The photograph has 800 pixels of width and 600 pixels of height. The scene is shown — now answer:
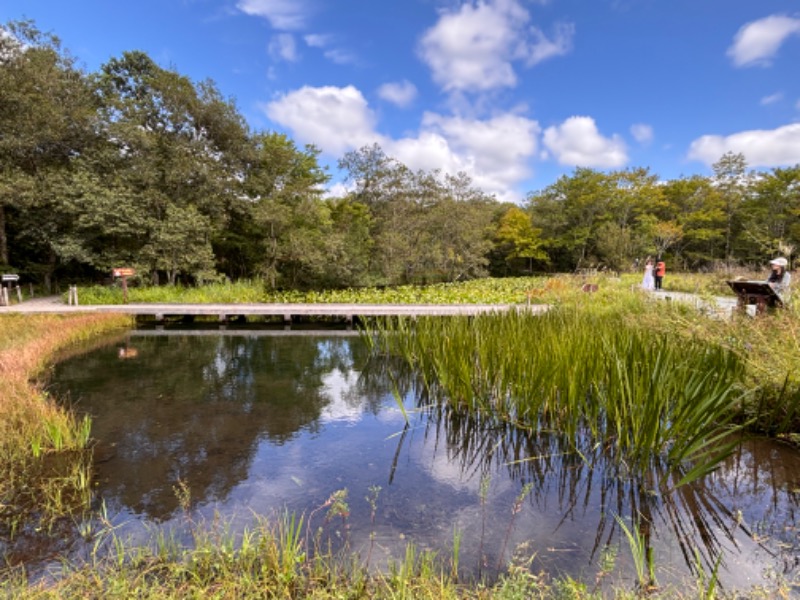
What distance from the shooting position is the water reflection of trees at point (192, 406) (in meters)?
3.55

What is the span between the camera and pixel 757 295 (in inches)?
206

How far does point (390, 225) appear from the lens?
735 inches

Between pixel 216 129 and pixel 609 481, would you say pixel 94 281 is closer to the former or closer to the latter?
pixel 216 129

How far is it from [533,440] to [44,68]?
17.0 m

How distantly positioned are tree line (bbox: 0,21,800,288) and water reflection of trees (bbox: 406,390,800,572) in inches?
301

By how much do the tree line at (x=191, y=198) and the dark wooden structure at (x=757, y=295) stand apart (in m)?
4.56

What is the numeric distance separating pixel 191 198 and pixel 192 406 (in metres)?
11.3

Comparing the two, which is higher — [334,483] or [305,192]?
[305,192]

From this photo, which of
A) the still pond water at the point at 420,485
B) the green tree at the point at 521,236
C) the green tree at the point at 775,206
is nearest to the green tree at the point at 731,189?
the green tree at the point at 775,206

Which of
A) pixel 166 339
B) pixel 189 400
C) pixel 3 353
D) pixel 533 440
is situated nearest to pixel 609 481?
pixel 533 440

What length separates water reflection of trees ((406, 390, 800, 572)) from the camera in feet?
8.84

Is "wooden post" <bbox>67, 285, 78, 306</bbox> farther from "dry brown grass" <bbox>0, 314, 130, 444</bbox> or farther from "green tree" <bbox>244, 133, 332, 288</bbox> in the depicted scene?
"green tree" <bbox>244, 133, 332, 288</bbox>

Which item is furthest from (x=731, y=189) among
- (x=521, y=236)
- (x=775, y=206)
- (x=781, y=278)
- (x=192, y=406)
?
(x=192, y=406)

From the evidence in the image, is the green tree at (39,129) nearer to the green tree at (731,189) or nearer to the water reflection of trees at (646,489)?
the water reflection of trees at (646,489)
